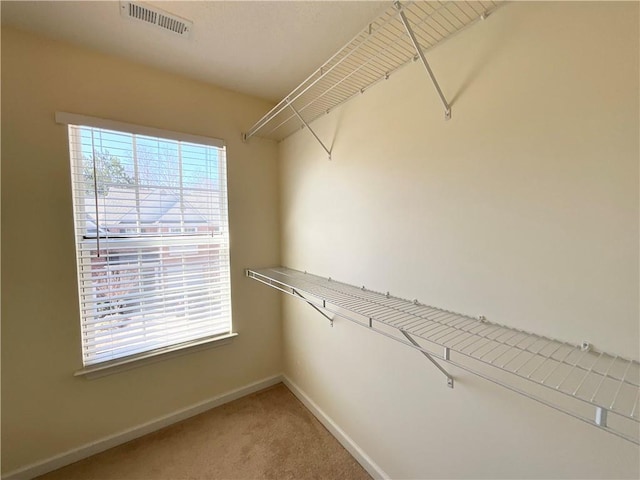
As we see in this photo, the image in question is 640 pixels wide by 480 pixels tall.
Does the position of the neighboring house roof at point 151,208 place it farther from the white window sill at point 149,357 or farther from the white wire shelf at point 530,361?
the white wire shelf at point 530,361

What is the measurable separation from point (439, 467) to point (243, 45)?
7.31 ft

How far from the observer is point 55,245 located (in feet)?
4.72

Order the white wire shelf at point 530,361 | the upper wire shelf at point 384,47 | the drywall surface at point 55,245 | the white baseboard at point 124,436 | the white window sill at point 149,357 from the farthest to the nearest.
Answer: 1. the white window sill at point 149,357
2. the white baseboard at point 124,436
3. the drywall surface at point 55,245
4. the upper wire shelf at point 384,47
5. the white wire shelf at point 530,361

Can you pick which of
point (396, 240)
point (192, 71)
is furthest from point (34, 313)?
point (396, 240)

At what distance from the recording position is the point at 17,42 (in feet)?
4.31

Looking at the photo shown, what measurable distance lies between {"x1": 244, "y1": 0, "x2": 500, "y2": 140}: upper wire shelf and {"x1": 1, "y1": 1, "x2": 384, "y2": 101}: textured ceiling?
0.13 metres

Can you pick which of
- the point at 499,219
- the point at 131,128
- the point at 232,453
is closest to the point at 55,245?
the point at 131,128

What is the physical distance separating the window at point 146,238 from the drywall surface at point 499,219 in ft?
3.31

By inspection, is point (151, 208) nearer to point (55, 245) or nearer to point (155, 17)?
point (55, 245)

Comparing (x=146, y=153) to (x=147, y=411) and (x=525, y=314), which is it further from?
(x=525, y=314)

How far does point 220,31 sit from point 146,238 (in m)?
1.25

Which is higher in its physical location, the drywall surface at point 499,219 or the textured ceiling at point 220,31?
the textured ceiling at point 220,31

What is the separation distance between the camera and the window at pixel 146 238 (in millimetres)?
1516

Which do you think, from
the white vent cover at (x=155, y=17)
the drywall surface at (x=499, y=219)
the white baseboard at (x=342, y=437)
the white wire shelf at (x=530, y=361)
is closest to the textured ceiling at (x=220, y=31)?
the white vent cover at (x=155, y=17)
